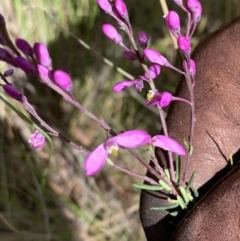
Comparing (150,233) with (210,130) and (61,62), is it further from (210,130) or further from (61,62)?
(61,62)

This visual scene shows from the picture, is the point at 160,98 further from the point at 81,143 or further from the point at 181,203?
the point at 81,143

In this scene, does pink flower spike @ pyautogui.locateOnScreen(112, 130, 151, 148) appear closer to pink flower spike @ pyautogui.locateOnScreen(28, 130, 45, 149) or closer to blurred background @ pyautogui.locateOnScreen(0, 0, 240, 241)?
pink flower spike @ pyautogui.locateOnScreen(28, 130, 45, 149)

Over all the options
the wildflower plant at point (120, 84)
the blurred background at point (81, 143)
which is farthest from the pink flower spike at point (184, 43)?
the blurred background at point (81, 143)

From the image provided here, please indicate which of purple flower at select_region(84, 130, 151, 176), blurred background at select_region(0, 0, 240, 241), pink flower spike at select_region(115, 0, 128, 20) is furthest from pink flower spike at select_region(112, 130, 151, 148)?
blurred background at select_region(0, 0, 240, 241)

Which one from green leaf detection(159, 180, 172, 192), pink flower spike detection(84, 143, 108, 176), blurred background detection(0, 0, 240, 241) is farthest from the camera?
blurred background detection(0, 0, 240, 241)

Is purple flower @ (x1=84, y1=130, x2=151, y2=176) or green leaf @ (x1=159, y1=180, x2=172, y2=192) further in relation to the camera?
green leaf @ (x1=159, y1=180, x2=172, y2=192)

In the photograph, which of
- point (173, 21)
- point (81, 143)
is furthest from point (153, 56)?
point (81, 143)

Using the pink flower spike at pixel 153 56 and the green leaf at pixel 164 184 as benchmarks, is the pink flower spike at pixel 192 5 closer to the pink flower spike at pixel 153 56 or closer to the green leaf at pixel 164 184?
the pink flower spike at pixel 153 56
